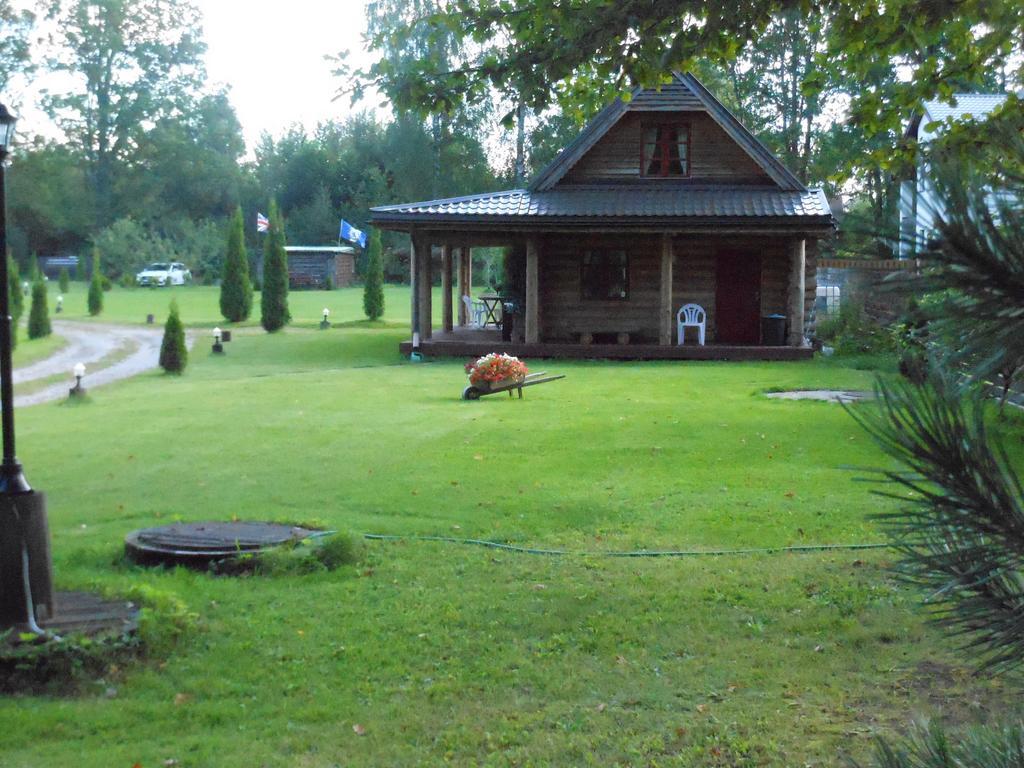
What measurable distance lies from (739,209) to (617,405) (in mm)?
9454

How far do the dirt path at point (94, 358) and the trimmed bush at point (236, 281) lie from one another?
3295 millimetres

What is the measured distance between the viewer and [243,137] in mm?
73750

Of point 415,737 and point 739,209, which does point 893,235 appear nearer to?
point 415,737

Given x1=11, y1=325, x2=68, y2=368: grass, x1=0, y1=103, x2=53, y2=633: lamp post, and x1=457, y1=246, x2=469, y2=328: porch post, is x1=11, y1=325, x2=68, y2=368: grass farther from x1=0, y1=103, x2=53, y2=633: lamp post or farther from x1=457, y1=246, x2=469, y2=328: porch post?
x1=0, y1=103, x2=53, y2=633: lamp post

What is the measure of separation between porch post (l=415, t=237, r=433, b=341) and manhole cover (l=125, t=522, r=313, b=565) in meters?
16.9

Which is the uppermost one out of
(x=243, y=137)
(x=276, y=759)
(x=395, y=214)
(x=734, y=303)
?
(x=243, y=137)

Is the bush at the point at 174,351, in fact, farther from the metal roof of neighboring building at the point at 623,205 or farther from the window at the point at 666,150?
the window at the point at 666,150

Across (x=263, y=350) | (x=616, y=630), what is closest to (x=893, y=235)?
(x=616, y=630)

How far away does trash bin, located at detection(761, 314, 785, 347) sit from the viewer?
79.9ft

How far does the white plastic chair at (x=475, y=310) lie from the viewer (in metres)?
31.8

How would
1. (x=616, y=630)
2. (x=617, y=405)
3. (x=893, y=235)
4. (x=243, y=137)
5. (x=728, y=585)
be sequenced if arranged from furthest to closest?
(x=243, y=137) < (x=617, y=405) < (x=728, y=585) < (x=616, y=630) < (x=893, y=235)

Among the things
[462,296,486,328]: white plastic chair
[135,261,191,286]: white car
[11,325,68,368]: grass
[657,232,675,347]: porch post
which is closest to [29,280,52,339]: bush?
[11,325,68,368]: grass

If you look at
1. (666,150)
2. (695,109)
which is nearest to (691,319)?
(666,150)

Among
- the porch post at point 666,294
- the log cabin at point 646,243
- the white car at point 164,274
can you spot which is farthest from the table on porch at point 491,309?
the white car at point 164,274
